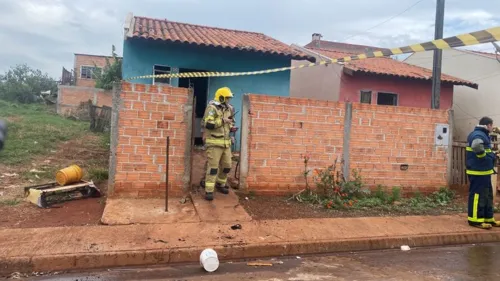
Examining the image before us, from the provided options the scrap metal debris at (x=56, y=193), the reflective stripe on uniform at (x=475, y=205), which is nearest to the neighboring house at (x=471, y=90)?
the reflective stripe on uniform at (x=475, y=205)

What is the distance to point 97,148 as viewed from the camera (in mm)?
11195

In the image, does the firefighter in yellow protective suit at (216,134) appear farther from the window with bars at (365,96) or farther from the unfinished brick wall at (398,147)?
the window with bars at (365,96)

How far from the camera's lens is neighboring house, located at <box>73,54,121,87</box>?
35.6 m

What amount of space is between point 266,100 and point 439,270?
11.9 feet

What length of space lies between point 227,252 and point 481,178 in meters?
3.96

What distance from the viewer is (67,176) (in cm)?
610

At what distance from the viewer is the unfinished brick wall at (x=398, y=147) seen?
23.5 ft

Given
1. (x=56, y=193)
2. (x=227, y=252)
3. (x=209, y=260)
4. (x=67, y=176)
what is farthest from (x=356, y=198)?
(x=56, y=193)

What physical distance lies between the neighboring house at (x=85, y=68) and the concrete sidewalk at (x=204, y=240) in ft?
108

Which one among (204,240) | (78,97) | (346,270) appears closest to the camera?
(346,270)

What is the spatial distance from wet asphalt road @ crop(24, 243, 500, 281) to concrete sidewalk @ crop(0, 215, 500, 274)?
151mm

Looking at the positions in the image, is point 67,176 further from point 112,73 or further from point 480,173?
point 112,73

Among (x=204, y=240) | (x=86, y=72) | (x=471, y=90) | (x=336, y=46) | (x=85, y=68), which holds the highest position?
(x=336, y=46)

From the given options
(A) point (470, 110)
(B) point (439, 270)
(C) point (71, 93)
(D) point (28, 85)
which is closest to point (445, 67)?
(A) point (470, 110)
